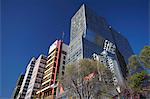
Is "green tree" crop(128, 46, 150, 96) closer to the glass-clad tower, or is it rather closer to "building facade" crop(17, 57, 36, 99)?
the glass-clad tower

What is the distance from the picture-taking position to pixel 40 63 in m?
91.0

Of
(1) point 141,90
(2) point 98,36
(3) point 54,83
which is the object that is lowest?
(1) point 141,90

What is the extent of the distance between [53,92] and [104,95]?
41.5m

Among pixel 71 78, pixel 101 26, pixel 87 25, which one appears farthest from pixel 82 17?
pixel 71 78

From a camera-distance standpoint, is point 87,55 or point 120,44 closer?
point 87,55

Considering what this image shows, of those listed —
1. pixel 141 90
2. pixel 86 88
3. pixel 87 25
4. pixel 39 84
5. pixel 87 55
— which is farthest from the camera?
pixel 39 84

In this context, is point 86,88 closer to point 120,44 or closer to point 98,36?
point 98,36

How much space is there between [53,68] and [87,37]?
1974 centimetres

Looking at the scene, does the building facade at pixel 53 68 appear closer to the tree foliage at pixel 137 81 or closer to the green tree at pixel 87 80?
the green tree at pixel 87 80

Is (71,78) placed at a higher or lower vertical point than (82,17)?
lower

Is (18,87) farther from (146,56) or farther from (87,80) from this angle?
(146,56)

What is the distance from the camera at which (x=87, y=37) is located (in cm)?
7462

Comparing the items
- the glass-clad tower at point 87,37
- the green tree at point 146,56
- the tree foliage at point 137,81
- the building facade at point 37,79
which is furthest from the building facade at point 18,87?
the green tree at point 146,56

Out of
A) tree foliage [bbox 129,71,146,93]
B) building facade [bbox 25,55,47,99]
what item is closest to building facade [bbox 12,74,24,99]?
building facade [bbox 25,55,47,99]
